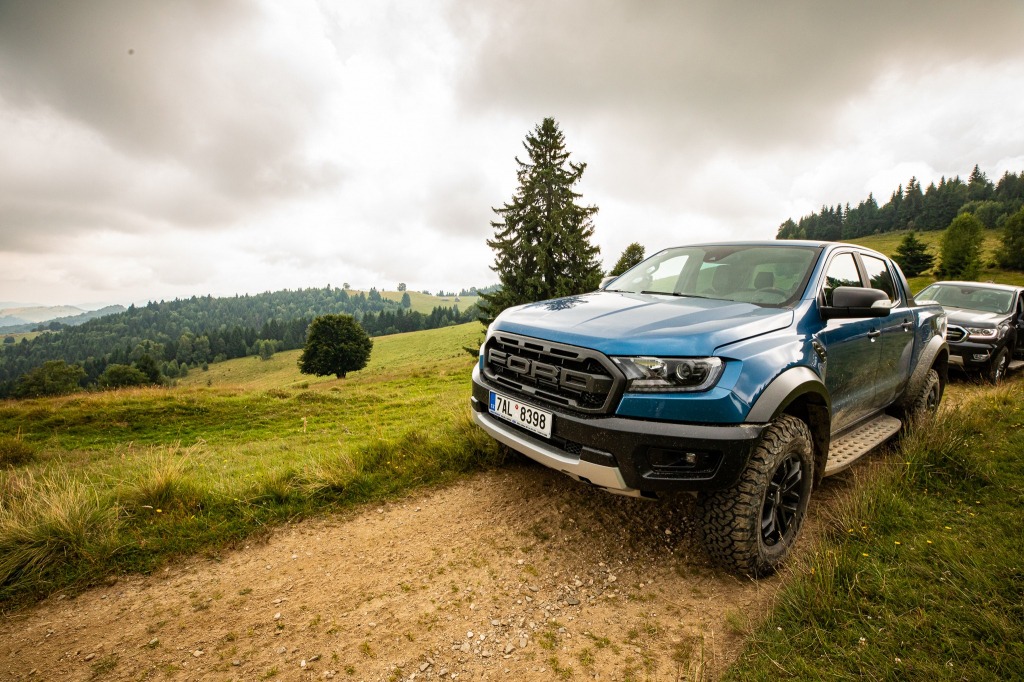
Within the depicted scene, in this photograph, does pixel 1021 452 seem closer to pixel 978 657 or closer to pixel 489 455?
pixel 978 657

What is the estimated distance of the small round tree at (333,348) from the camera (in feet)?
144

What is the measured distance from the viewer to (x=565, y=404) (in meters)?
2.68

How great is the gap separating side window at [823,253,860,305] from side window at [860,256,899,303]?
35 centimetres

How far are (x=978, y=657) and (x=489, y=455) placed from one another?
325cm

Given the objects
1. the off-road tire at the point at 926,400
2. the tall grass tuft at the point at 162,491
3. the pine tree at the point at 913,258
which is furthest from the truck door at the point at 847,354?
the pine tree at the point at 913,258

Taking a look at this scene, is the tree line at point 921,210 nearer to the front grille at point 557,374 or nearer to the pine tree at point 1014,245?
the pine tree at point 1014,245

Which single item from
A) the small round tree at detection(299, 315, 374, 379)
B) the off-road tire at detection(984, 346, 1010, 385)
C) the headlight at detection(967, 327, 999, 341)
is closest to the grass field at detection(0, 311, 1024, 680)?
the headlight at detection(967, 327, 999, 341)

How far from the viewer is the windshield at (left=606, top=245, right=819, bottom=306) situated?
3.37m

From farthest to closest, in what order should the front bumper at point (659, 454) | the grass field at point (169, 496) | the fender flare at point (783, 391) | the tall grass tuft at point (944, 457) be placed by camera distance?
1. the tall grass tuft at point (944, 457)
2. the grass field at point (169, 496)
3. the fender flare at point (783, 391)
4. the front bumper at point (659, 454)

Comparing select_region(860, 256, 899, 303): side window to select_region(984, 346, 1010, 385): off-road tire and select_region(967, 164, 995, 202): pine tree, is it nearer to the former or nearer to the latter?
select_region(984, 346, 1010, 385): off-road tire

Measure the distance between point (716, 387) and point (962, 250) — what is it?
58.2 metres

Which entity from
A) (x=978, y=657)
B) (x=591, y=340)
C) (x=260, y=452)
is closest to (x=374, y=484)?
(x=591, y=340)

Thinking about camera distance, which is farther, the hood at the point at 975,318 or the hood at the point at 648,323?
the hood at the point at 975,318

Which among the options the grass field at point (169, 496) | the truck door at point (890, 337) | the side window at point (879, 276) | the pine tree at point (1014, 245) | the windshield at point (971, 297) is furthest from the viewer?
the pine tree at point (1014, 245)
